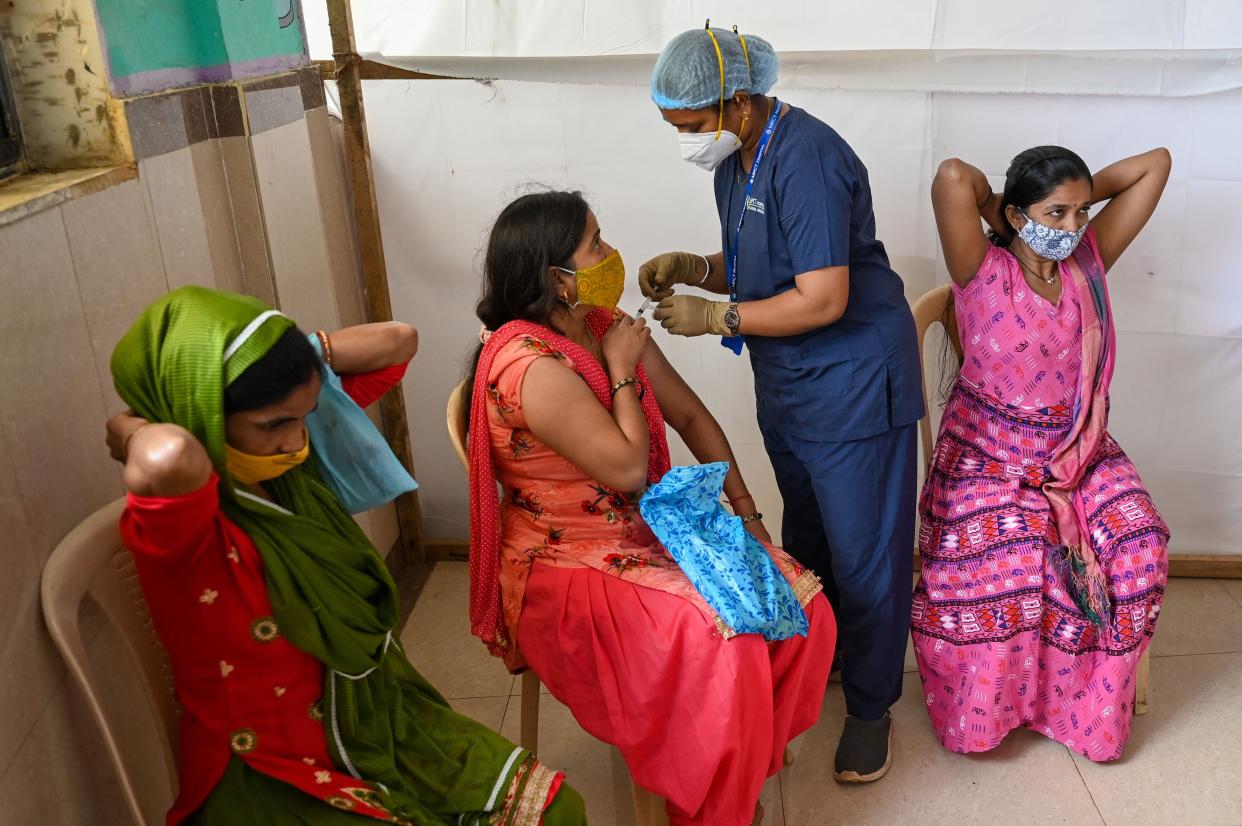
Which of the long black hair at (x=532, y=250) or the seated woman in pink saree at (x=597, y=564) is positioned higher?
the long black hair at (x=532, y=250)

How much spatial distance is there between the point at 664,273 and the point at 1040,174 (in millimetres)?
786

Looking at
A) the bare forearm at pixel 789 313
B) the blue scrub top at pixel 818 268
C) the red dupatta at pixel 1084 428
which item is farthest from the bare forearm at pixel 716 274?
the red dupatta at pixel 1084 428

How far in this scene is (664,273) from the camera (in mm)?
2129

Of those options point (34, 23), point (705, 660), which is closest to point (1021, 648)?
point (705, 660)

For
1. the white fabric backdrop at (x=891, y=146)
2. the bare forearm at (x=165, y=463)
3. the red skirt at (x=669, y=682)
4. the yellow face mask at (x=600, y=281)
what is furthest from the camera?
the white fabric backdrop at (x=891, y=146)

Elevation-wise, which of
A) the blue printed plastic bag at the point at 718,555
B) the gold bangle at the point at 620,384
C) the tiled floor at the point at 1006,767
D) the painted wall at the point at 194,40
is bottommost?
the tiled floor at the point at 1006,767

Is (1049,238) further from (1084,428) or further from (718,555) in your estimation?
(718,555)

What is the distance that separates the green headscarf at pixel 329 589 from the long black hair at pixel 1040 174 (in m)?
1.49

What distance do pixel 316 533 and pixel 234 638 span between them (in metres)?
0.17

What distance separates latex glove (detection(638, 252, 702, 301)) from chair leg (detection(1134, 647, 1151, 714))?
4.22 feet

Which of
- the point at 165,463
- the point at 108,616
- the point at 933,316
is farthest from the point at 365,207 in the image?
the point at 165,463

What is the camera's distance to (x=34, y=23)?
5.06 ft

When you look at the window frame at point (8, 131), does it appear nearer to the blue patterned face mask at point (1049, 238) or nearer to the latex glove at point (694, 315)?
the latex glove at point (694, 315)

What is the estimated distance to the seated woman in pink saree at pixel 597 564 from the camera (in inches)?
68.7
